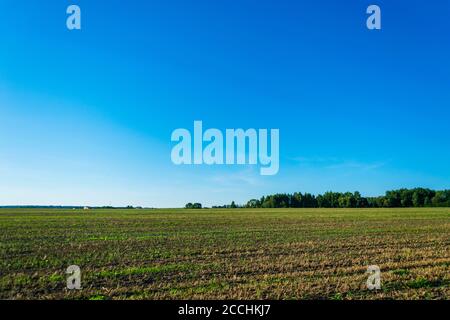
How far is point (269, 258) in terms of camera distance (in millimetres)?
15945

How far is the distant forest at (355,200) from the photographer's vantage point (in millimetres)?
143500

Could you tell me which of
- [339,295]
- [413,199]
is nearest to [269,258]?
[339,295]

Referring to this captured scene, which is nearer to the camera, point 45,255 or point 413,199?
point 45,255

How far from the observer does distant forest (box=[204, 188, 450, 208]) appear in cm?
14350

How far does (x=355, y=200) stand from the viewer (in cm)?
14512
